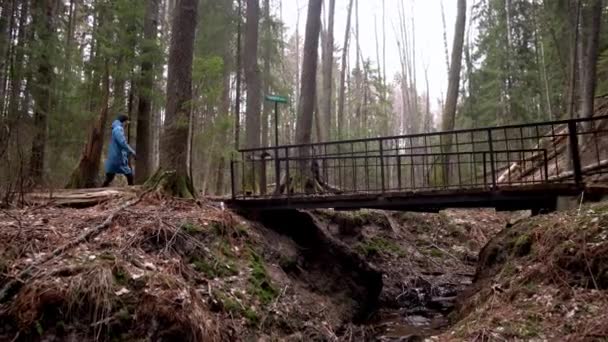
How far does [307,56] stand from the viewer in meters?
11.1

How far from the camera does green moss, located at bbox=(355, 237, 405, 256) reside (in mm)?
10531

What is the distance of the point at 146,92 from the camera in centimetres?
1018

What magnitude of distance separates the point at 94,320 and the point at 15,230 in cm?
168

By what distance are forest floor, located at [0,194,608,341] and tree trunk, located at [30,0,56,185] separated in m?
3.90

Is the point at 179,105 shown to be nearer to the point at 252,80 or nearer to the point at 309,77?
the point at 309,77

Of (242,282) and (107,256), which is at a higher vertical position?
(107,256)

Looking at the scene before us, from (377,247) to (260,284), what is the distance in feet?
17.5

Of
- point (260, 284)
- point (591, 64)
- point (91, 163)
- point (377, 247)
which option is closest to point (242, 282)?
point (260, 284)

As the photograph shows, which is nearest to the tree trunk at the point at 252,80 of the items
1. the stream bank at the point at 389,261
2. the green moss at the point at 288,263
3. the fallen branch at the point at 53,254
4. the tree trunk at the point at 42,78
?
the stream bank at the point at 389,261

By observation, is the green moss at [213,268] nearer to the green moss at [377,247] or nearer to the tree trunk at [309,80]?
the tree trunk at [309,80]

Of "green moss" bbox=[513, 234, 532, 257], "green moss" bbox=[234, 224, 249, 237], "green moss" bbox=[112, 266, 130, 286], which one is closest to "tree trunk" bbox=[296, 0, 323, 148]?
"green moss" bbox=[234, 224, 249, 237]

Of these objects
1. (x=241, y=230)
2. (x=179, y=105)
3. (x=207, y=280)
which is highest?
(x=179, y=105)

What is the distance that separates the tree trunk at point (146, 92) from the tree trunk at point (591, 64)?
9800mm

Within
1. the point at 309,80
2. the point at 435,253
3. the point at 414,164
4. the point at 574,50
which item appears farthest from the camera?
the point at 435,253
